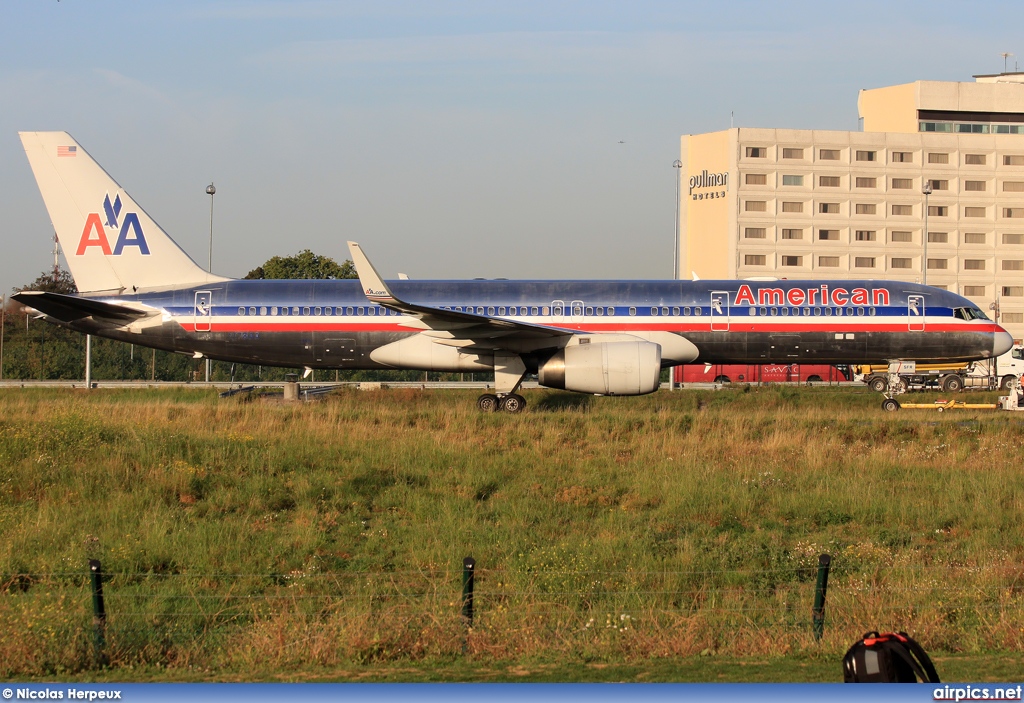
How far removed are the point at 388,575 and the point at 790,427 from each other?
1317 cm

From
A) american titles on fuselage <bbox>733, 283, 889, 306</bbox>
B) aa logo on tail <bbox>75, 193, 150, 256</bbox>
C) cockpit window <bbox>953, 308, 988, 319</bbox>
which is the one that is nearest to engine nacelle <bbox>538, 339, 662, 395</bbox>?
american titles on fuselage <bbox>733, 283, 889, 306</bbox>

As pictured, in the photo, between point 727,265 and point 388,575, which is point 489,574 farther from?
point 727,265

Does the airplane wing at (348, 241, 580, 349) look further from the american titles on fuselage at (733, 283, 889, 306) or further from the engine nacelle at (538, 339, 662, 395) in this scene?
the american titles on fuselage at (733, 283, 889, 306)

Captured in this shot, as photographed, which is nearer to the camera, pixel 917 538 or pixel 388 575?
pixel 388 575

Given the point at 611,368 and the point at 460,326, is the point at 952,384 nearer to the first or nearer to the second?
the point at 611,368

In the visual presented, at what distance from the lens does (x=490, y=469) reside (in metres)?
18.9

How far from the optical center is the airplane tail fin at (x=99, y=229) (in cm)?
3072

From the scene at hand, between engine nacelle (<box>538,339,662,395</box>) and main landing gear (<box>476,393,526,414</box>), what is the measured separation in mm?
1785

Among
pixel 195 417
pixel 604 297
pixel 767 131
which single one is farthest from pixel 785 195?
pixel 195 417

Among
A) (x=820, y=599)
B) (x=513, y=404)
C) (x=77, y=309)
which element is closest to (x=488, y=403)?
(x=513, y=404)

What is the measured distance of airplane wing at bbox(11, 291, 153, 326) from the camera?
2805cm

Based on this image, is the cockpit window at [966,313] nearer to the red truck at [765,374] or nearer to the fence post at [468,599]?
the fence post at [468,599]

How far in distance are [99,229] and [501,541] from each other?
21357 mm

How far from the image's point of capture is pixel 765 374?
6156cm
